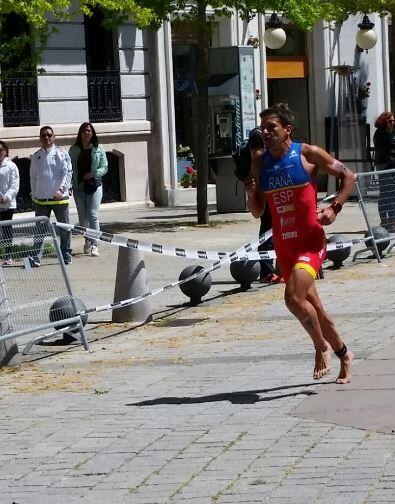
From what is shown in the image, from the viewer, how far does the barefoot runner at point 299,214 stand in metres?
8.50

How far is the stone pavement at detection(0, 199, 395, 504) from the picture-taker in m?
6.48

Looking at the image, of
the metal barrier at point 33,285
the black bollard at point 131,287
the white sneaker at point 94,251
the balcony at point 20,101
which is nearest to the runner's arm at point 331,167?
the metal barrier at point 33,285

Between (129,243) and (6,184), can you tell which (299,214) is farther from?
(6,184)

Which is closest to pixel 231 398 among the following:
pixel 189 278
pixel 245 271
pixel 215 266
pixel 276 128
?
pixel 276 128

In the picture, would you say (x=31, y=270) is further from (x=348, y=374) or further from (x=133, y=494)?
(x=133, y=494)

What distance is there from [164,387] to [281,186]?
163 cm

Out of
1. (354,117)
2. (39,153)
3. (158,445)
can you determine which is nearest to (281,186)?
(158,445)

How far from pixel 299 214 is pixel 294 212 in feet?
0.11

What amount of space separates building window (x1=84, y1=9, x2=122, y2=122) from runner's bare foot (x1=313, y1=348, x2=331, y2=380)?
18633 mm

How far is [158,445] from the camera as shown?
24.2ft

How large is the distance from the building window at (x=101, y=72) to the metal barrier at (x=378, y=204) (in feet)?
35.2

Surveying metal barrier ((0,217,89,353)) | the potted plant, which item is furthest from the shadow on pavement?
the potted plant

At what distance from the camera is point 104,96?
89.1 feet

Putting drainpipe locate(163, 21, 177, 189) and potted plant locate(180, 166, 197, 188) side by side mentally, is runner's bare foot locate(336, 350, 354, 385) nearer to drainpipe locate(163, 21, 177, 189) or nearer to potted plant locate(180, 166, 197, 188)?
drainpipe locate(163, 21, 177, 189)
